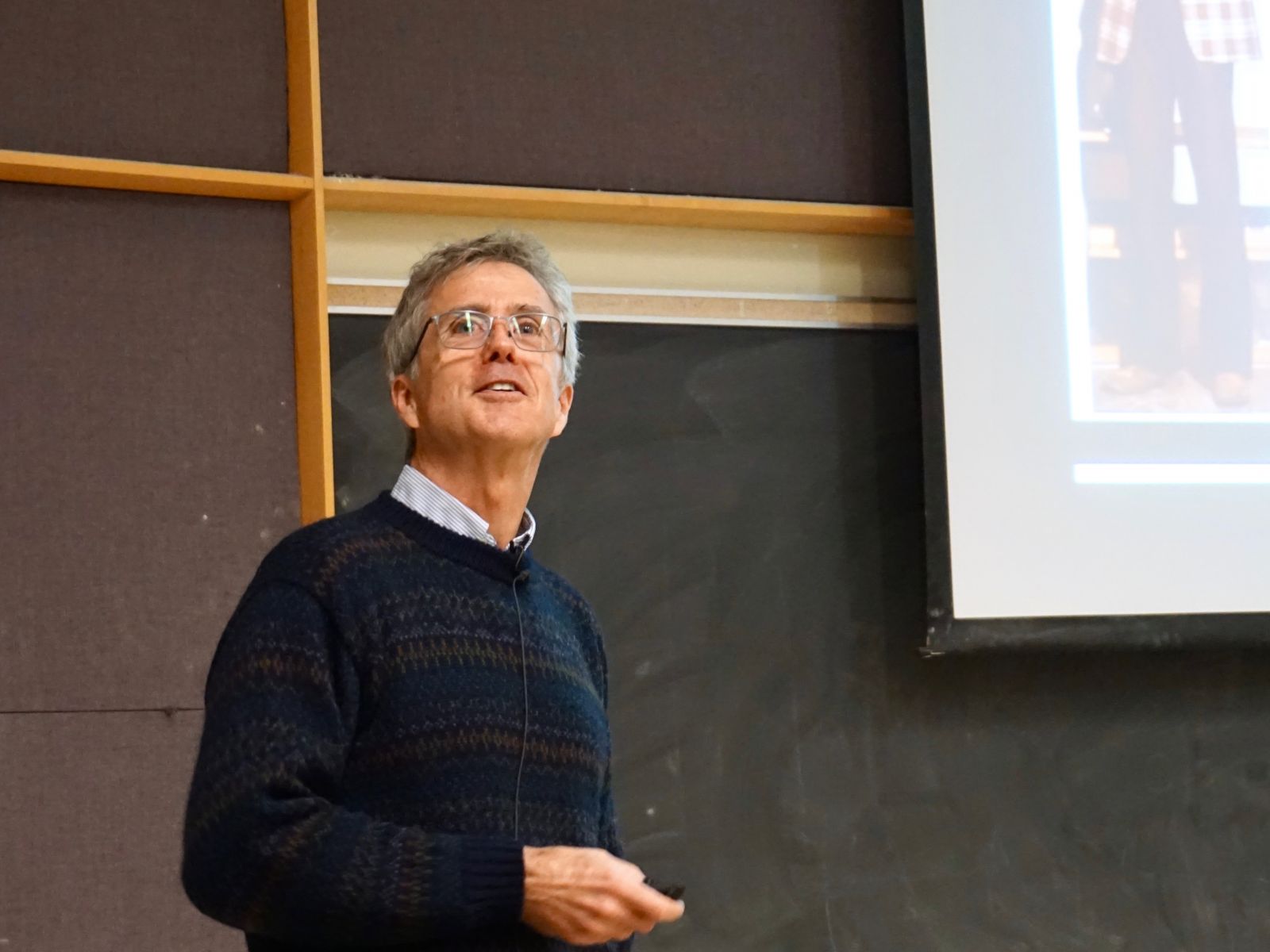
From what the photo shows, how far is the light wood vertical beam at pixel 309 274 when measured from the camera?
2.62 m

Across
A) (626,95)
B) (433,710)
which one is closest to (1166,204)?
(626,95)

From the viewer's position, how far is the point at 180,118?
107 inches

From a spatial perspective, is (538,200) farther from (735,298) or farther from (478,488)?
(478,488)

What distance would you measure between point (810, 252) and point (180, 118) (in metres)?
1.24

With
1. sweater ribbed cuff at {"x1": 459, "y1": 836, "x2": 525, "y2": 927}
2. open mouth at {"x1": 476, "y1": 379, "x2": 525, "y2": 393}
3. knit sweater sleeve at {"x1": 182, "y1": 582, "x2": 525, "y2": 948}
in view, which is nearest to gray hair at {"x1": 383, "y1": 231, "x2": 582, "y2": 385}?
open mouth at {"x1": 476, "y1": 379, "x2": 525, "y2": 393}

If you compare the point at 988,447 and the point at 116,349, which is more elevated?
the point at 116,349

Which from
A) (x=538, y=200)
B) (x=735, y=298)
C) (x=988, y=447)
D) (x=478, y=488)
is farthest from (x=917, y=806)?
(x=478, y=488)

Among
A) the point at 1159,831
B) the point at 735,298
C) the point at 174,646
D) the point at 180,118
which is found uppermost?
the point at 180,118

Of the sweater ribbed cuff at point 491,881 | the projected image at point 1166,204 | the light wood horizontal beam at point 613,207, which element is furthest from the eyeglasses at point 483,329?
the projected image at point 1166,204

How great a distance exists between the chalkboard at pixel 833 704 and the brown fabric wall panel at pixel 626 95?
1.04 feet

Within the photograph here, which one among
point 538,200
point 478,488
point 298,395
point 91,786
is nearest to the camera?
point 478,488

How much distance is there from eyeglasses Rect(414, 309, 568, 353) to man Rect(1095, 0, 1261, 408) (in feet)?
5.55

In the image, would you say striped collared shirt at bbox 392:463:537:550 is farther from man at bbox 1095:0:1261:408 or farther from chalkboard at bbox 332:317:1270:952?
man at bbox 1095:0:1261:408

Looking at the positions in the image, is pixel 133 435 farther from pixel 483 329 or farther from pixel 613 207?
pixel 483 329
